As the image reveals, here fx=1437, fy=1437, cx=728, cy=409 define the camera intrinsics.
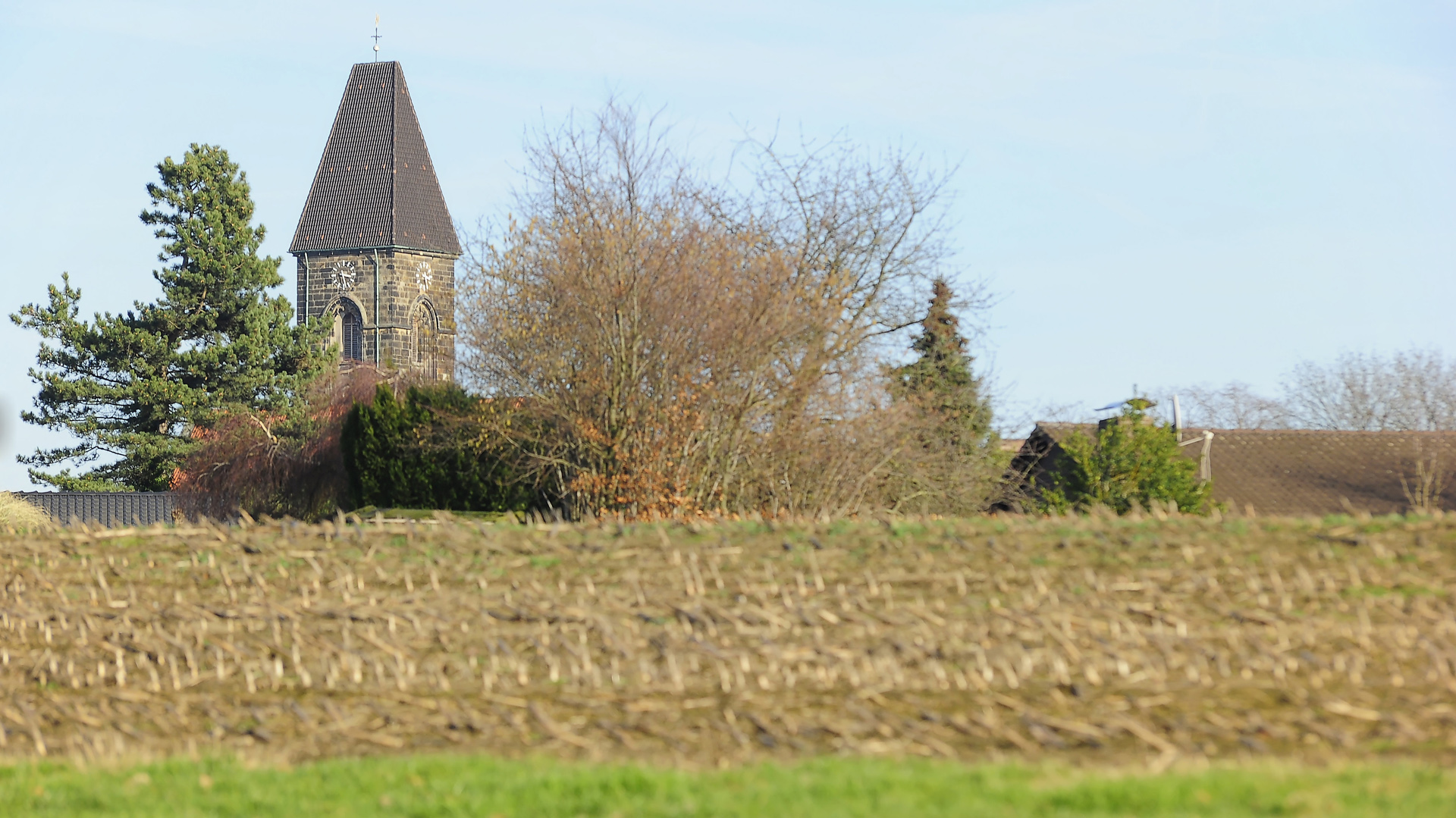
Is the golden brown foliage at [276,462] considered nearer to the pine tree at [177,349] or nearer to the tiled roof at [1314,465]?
the pine tree at [177,349]

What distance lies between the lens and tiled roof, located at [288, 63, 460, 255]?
62062 millimetres

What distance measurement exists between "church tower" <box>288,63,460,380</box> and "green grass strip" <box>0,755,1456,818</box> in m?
54.1

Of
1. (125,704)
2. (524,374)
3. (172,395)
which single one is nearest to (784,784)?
(125,704)

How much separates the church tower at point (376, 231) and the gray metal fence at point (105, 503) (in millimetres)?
22137

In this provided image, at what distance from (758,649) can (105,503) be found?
111 feet

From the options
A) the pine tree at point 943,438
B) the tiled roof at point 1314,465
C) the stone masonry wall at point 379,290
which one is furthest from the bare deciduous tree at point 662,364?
the stone masonry wall at point 379,290

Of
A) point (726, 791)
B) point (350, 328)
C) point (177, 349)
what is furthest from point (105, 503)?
point (726, 791)

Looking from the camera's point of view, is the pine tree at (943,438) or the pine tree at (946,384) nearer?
the pine tree at (943,438)

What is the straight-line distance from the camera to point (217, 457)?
36656 mm

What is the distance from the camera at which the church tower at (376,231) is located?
203 feet

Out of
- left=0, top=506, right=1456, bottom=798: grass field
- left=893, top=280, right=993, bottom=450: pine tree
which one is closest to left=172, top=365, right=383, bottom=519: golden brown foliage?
left=893, top=280, right=993, bottom=450: pine tree

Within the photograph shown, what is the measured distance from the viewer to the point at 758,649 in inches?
393

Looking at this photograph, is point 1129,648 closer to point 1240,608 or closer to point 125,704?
point 1240,608

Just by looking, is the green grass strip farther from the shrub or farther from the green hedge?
the shrub
